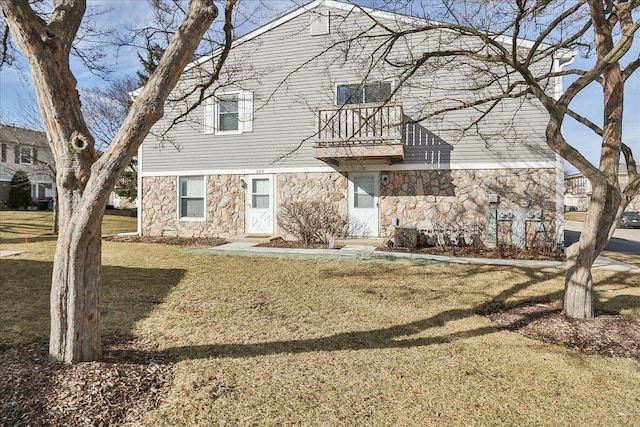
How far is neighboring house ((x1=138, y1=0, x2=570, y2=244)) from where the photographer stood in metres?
9.66

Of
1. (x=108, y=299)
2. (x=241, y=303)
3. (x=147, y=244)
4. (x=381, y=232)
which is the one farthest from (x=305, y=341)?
(x=147, y=244)

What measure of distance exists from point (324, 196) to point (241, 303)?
6420 mm

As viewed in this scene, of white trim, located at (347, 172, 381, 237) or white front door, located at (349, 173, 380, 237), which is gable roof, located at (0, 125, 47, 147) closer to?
white trim, located at (347, 172, 381, 237)

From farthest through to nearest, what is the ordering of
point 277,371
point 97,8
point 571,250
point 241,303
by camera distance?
1. point 97,8
2. point 241,303
3. point 571,250
4. point 277,371

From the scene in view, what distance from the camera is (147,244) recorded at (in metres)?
10.5

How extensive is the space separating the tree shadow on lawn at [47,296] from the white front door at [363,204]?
18.3 ft

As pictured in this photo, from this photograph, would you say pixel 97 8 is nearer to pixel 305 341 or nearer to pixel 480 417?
pixel 305 341

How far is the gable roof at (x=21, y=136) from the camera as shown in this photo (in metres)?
16.5

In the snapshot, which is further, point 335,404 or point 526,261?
point 526,261

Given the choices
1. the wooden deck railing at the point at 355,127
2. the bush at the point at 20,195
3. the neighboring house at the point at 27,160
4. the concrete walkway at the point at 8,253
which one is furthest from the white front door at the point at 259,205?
the bush at the point at 20,195

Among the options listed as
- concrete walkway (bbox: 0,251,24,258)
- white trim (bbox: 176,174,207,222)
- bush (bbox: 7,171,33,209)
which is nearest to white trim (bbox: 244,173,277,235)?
white trim (bbox: 176,174,207,222)

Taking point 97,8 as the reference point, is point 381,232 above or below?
below

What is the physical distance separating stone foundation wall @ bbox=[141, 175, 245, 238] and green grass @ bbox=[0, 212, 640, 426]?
16.2 ft

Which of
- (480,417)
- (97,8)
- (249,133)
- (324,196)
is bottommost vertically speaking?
(480,417)
